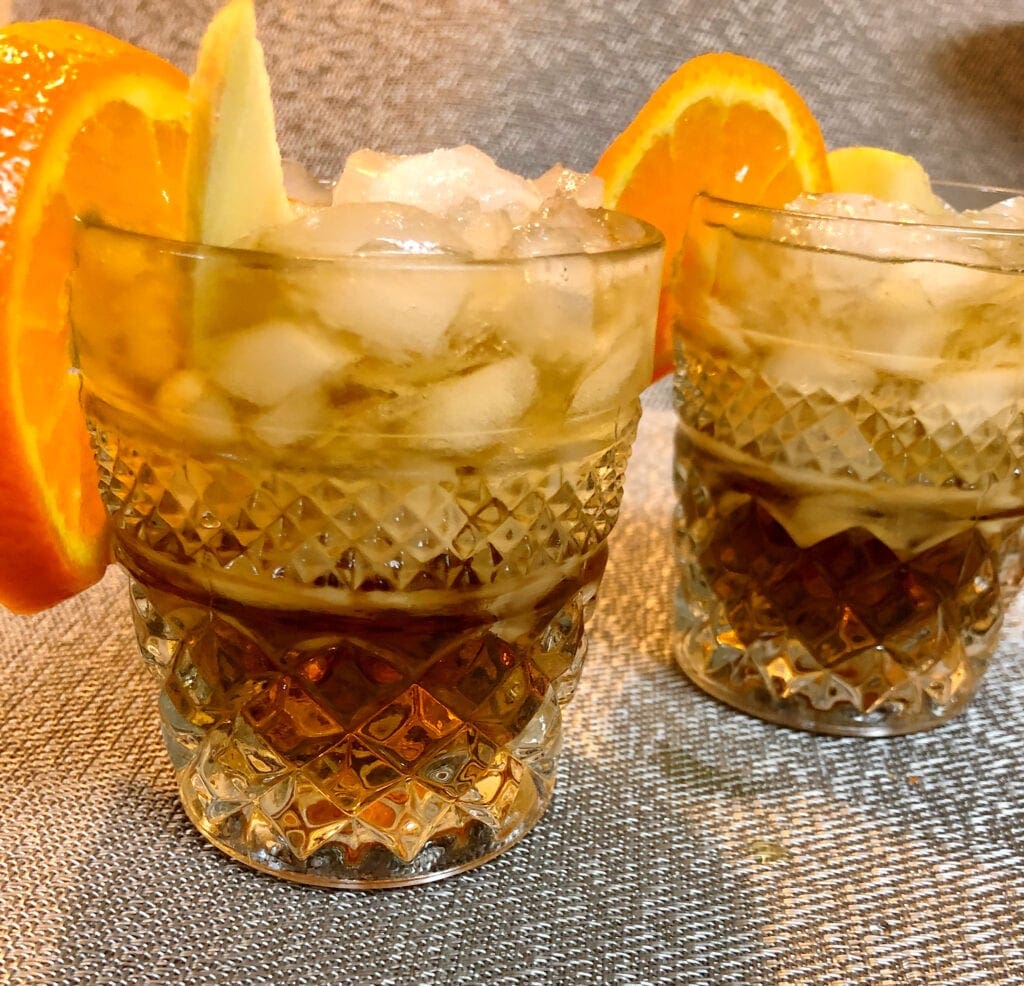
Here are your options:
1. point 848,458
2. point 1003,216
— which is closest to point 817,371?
point 848,458

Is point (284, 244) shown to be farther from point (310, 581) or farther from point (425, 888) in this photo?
point (425, 888)

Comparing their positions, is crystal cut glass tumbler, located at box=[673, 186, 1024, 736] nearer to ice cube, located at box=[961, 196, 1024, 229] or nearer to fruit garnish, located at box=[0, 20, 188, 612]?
ice cube, located at box=[961, 196, 1024, 229]

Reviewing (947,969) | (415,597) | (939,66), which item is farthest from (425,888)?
(939,66)

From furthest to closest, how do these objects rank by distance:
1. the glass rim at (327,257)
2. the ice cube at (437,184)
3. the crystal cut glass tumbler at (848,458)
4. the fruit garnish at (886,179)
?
the fruit garnish at (886,179) → the crystal cut glass tumbler at (848,458) → the ice cube at (437,184) → the glass rim at (327,257)

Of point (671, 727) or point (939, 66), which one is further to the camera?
point (939, 66)

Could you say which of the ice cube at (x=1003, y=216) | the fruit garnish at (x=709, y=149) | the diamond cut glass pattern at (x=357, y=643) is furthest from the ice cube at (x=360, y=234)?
the ice cube at (x=1003, y=216)

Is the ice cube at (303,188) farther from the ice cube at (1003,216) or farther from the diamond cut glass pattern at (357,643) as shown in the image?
the ice cube at (1003,216)
